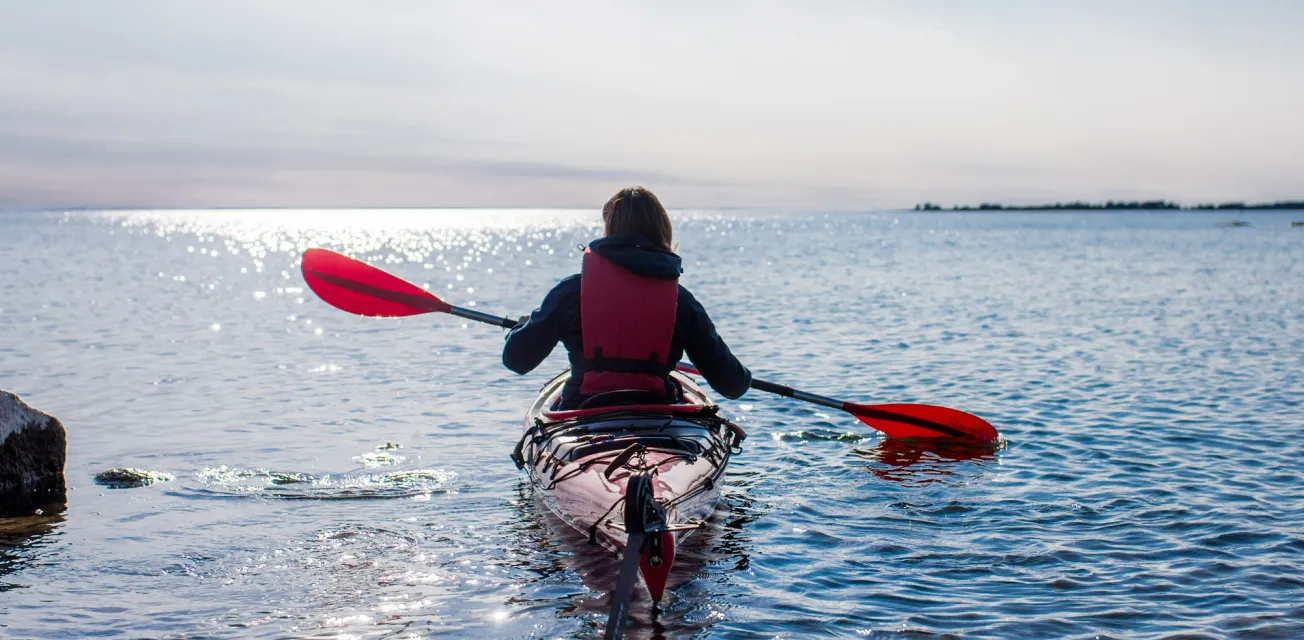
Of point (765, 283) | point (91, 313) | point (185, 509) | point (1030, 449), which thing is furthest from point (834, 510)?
point (765, 283)

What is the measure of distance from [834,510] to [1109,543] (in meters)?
1.88

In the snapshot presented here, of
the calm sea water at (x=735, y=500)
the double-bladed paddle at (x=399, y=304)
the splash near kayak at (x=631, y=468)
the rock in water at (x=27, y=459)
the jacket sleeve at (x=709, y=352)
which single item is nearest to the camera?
the splash near kayak at (x=631, y=468)

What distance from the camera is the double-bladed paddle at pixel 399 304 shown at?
9.80 metres

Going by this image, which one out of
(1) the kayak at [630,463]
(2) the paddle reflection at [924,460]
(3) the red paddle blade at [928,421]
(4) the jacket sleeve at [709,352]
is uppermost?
(4) the jacket sleeve at [709,352]

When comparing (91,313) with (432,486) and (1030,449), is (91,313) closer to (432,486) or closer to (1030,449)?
(432,486)

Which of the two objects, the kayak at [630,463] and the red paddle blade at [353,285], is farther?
the red paddle blade at [353,285]

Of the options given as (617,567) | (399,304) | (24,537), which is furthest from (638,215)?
(24,537)

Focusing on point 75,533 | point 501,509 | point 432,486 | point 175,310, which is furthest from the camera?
point 175,310

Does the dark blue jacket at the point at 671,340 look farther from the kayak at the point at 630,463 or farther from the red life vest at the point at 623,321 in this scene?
the kayak at the point at 630,463

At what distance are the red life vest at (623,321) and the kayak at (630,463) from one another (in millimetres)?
189

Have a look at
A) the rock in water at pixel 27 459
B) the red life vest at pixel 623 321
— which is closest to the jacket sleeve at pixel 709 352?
the red life vest at pixel 623 321

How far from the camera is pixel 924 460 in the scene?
954 centimetres

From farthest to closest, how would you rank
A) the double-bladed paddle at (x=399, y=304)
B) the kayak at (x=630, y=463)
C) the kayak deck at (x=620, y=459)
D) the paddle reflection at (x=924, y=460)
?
the double-bladed paddle at (x=399, y=304) → the paddle reflection at (x=924, y=460) → the kayak deck at (x=620, y=459) → the kayak at (x=630, y=463)

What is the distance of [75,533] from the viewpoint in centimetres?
709
